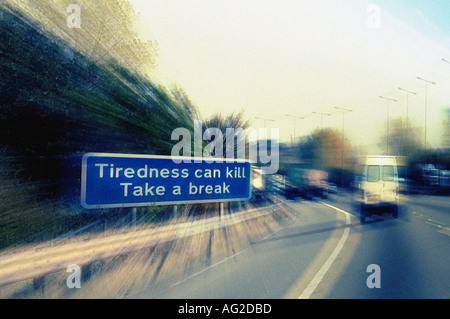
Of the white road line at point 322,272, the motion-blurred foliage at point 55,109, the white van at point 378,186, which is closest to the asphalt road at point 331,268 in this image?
the white road line at point 322,272

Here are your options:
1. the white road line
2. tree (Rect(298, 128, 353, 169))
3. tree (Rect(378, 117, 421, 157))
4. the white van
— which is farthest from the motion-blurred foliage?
tree (Rect(378, 117, 421, 157))

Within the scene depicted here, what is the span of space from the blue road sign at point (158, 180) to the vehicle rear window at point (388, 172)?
755 centimetres

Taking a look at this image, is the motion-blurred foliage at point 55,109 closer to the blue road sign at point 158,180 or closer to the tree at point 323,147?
the blue road sign at point 158,180

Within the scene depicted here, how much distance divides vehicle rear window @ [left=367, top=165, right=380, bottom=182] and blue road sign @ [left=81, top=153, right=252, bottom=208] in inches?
274

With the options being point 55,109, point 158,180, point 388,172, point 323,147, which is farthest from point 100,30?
point 323,147

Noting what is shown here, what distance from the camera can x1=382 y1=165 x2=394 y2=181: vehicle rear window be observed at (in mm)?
12332

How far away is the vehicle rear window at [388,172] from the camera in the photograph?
40.5 ft

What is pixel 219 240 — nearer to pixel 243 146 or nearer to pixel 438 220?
pixel 438 220

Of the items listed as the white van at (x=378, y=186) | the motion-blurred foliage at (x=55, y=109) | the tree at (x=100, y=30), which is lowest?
the white van at (x=378, y=186)

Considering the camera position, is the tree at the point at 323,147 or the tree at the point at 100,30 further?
the tree at the point at 323,147

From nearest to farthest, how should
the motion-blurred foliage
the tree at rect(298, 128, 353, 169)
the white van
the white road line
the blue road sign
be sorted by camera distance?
1. the white road line
2. the blue road sign
3. the motion-blurred foliage
4. the white van
5. the tree at rect(298, 128, 353, 169)

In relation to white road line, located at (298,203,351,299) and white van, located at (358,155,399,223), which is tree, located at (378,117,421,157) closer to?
white van, located at (358,155,399,223)

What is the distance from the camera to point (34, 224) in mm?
7074
